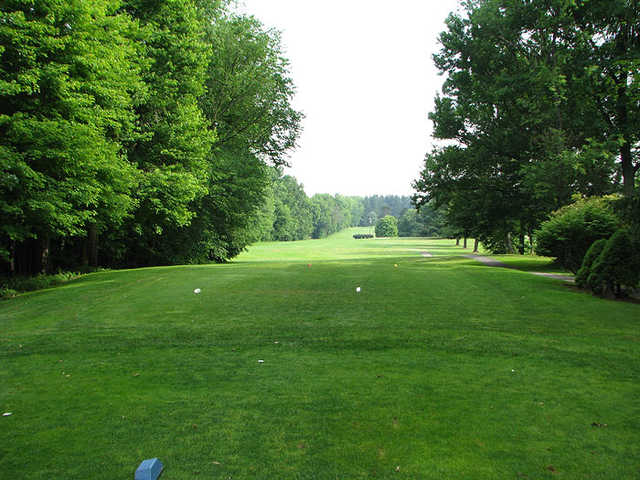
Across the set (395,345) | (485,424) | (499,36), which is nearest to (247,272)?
(395,345)

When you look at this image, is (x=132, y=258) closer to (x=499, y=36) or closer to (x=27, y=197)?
(x=27, y=197)

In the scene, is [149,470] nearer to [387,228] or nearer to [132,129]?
[132,129]

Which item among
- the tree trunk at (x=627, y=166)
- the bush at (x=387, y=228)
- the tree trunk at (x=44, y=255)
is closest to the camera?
the tree trunk at (x=44, y=255)

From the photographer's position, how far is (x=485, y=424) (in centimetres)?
392

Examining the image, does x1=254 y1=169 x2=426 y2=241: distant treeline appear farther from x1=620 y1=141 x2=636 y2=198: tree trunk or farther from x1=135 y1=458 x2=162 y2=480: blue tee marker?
x1=135 y1=458 x2=162 y2=480: blue tee marker

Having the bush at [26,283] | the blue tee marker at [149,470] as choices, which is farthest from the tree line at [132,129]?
the blue tee marker at [149,470]

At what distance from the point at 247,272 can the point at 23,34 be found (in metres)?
10.5

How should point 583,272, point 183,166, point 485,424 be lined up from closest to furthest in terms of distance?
point 485,424
point 583,272
point 183,166

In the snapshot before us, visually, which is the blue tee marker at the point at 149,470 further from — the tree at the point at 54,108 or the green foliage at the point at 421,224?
the green foliage at the point at 421,224

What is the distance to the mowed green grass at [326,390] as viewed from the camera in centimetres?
336

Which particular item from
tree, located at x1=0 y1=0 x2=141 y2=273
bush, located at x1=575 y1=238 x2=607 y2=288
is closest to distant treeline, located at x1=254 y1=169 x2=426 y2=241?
tree, located at x1=0 y1=0 x2=141 y2=273

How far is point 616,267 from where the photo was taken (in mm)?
10641

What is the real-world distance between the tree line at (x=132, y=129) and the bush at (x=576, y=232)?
15725 mm

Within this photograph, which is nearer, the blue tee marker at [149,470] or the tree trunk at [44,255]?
the blue tee marker at [149,470]
